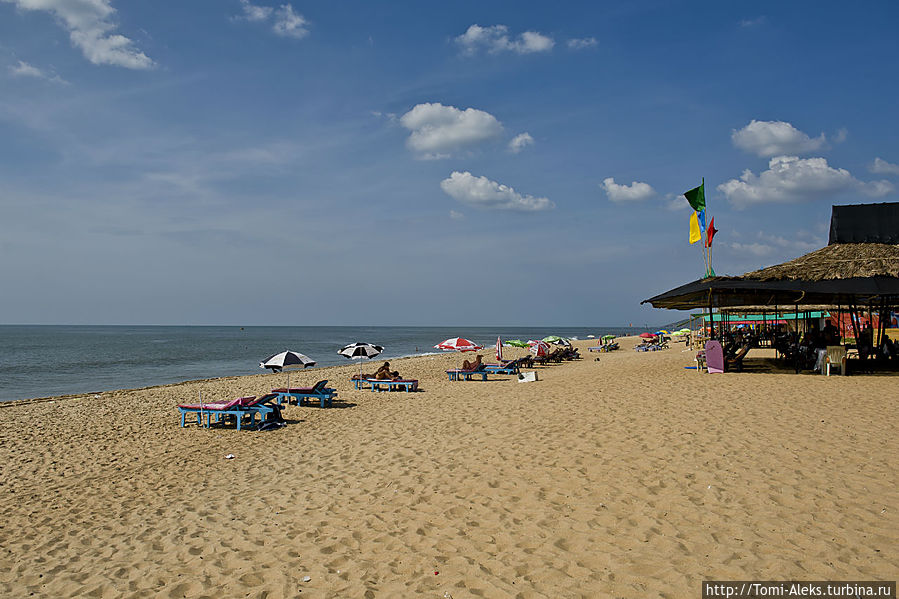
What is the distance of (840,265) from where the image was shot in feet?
48.8

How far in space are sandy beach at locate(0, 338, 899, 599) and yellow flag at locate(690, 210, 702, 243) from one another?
26.1ft

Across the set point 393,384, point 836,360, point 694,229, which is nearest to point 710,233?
point 694,229

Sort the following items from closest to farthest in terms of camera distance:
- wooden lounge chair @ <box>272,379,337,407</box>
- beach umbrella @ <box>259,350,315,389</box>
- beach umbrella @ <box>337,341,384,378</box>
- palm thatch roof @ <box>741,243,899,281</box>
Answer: beach umbrella @ <box>259,350,315,389</box> < wooden lounge chair @ <box>272,379,337,407</box> < palm thatch roof @ <box>741,243,899,281</box> < beach umbrella @ <box>337,341,384,378</box>

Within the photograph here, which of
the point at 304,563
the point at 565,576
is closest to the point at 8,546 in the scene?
the point at 304,563

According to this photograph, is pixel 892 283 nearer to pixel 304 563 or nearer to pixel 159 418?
pixel 304 563

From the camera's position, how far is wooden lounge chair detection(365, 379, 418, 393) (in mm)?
15211

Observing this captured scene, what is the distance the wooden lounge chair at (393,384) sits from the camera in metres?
15.2

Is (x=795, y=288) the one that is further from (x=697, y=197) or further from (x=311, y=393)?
(x=311, y=393)

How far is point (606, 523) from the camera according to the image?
15.5 ft

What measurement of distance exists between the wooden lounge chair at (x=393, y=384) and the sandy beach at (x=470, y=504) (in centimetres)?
482

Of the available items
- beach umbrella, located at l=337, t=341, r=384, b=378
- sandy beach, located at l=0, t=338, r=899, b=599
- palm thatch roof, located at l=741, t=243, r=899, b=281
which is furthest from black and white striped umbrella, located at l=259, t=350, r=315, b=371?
palm thatch roof, located at l=741, t=243, r=899, b=281

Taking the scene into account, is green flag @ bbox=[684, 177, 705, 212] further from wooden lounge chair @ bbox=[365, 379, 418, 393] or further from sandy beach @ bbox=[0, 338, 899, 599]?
wooden lounge chair @ bbox=[365, 379, 418, 393]

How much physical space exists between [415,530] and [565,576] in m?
1.51

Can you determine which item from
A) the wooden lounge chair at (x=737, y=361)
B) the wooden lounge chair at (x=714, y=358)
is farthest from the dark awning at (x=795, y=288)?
the wooden lounge chair at (x=737, y=361)
